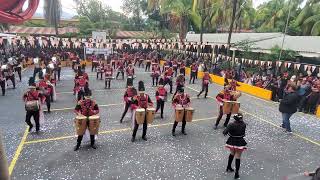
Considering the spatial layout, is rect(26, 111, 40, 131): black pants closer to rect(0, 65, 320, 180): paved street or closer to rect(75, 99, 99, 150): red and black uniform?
rect(0, 65, 320, 180): paved street

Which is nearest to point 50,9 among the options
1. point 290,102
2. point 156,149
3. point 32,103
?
point 32,103

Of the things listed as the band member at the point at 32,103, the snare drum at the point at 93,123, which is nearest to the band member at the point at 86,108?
the snare drum at the point at 93,123

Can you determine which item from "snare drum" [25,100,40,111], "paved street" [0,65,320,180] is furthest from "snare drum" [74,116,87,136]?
"snare drum" [25,100,40,111]

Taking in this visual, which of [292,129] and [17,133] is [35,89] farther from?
[292,129]

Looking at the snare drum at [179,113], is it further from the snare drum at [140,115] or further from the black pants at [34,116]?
the black pants at [34,116]

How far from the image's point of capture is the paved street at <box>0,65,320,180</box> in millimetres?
7832

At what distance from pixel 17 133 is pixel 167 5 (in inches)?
1029

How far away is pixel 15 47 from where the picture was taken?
30344 millimetres

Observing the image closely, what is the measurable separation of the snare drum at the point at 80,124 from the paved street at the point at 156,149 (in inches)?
26.7

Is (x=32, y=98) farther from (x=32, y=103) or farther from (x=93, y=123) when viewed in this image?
(x=93, y=123)

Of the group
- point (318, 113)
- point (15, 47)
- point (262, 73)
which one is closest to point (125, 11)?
point (15, 47)

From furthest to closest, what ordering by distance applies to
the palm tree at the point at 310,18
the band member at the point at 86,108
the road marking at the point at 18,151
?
the palm tree at the point at 310,18 < the band member at the point at 86,108 < the road marking at the point at 18,151

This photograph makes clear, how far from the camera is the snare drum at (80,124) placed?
858cm

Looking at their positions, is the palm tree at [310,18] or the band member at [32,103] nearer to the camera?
the band member at [32,103]
